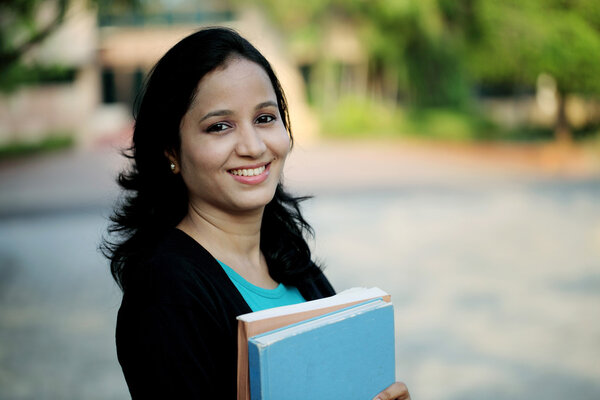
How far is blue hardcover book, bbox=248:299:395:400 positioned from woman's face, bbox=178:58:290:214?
0.37 meters

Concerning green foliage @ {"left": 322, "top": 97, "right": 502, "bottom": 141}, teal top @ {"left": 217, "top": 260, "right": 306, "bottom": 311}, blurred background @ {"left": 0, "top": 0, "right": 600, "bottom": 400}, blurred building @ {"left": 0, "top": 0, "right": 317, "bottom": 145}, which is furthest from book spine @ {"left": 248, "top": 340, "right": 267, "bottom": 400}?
green foliage @ {"left": 322, "top": 97, "right": 502, "bottom": 141}

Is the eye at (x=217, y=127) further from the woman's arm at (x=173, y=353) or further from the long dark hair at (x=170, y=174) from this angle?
the woman's arm at (x=173, y=353)

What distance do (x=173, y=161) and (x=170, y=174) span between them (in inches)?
2.1

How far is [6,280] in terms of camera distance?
6.41m

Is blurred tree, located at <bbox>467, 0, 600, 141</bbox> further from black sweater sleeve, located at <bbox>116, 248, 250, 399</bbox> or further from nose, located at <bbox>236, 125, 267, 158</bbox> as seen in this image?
black sweater sleeve, located at <bbox>116, 248, 250, 399</bbox>

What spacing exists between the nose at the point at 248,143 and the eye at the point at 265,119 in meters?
0.05

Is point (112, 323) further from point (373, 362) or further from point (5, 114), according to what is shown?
point (5, 114)

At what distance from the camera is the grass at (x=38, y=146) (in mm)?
18859

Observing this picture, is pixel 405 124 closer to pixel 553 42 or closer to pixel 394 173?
pixel 553 42

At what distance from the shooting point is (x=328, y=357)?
1.17 m

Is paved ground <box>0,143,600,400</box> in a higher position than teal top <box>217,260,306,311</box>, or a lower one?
lower

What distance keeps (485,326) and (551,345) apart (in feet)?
1.85

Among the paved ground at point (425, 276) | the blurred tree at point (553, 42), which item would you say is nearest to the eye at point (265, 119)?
the paved ground at point (425, 276)

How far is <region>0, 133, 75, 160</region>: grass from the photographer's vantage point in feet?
61.9
